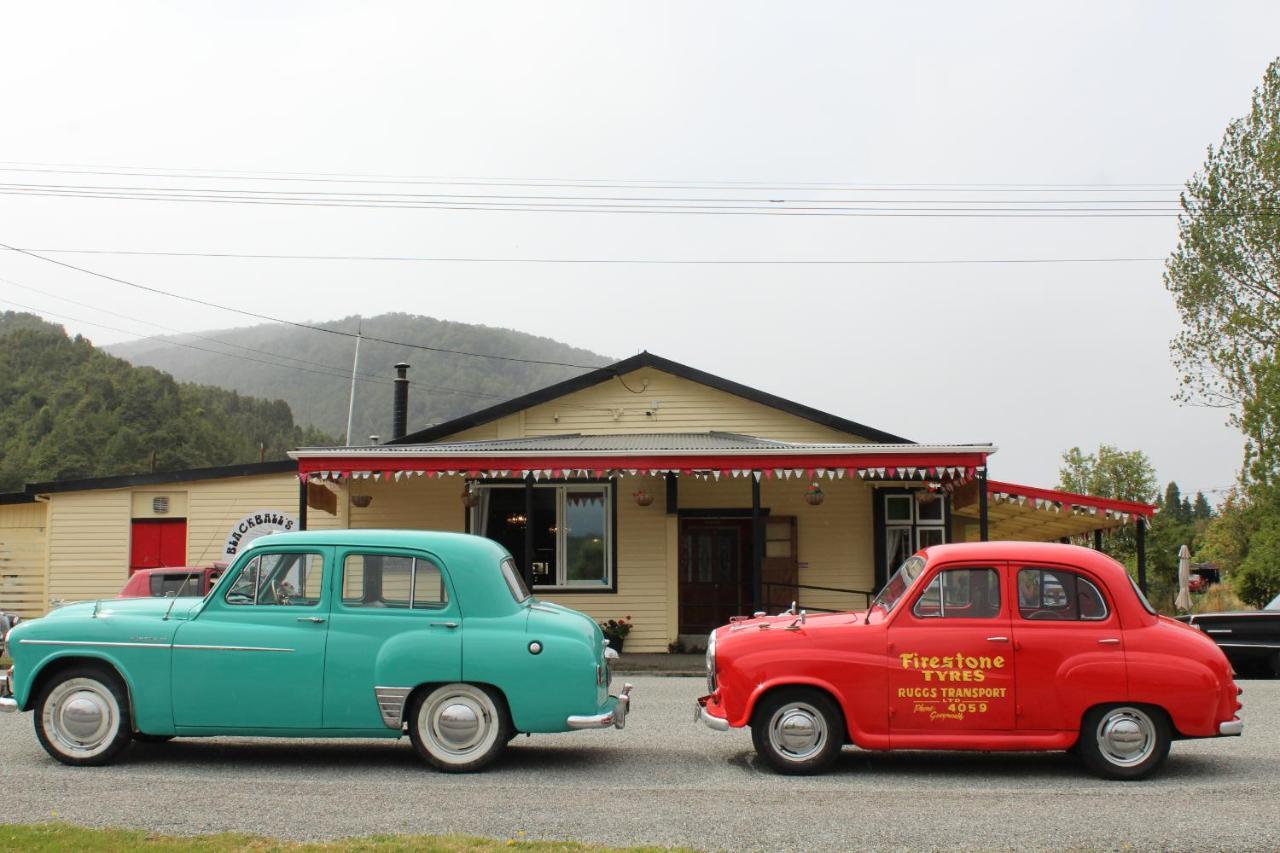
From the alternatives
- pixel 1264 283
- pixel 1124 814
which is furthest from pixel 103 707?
pixel 1264 283

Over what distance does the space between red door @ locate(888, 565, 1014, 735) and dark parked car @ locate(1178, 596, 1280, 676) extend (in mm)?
8280

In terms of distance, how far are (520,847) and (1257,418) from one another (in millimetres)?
29882

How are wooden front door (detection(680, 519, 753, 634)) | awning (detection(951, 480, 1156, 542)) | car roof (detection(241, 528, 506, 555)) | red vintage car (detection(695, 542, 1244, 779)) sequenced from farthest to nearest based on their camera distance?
1. wooden front door (detection(680, 519, 753, 634))
2. awning (detection(951, 480, 1156, 542))
3. car roof (detection(241, 528, 506, 555))
4. red vintage car (detection(695, 542, 1244, 779))

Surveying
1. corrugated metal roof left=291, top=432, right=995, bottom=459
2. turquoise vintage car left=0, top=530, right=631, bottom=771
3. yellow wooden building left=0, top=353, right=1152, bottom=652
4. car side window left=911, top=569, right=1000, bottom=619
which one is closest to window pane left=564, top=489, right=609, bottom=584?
yellow wooden building left=0, top=353, right=1152, bottom=652

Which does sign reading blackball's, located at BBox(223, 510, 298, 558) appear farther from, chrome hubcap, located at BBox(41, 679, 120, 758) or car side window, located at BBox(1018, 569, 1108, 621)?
car side window, located at BBox(1018, 569, 1108, 621)

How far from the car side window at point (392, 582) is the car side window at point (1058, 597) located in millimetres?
4239

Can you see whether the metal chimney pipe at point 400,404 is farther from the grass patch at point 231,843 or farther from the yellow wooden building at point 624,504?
the grass patch at point 231,843

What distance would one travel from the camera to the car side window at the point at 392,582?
9320 millimetres

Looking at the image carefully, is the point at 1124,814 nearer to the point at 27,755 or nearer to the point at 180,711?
the point at 180,711

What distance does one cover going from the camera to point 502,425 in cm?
2316

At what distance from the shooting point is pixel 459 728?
9109mm

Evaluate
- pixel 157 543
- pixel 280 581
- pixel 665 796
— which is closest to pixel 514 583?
pixel 280 581

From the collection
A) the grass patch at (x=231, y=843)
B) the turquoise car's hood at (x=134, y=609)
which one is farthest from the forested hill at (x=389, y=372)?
the grass patch at (x=231, y=843)

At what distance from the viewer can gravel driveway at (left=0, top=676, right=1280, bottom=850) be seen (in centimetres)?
734
